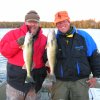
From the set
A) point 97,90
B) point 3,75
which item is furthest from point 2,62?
point 97,90

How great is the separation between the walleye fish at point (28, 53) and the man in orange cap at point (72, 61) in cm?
53

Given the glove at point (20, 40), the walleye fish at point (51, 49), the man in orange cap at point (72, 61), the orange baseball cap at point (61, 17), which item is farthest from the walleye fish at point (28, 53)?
the orange baseball cap at point (61, 17)

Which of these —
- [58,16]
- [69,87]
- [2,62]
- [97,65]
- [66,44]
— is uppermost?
[58,16]

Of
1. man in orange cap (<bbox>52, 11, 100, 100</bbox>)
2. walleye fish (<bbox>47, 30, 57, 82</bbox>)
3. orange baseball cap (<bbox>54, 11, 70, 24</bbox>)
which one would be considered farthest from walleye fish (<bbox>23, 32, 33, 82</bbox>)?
orange baseball cap (<bbox>54, 11, 70, 24</bbox>)

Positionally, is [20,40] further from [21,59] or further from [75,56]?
[75,56]

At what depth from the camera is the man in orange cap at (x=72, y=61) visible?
5.46m

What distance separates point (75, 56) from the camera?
215 inches

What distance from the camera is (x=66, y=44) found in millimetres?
5527

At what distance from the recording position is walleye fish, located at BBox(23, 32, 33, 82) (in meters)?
4.95

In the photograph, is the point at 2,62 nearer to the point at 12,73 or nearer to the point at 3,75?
the point at 3,75

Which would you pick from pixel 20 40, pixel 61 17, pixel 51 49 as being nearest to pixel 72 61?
pixel 51 49

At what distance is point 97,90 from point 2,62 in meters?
9.35

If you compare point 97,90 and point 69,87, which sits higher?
point 69,87

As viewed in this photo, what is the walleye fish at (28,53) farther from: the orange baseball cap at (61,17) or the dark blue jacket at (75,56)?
the orange baseball cap at (61,17)
